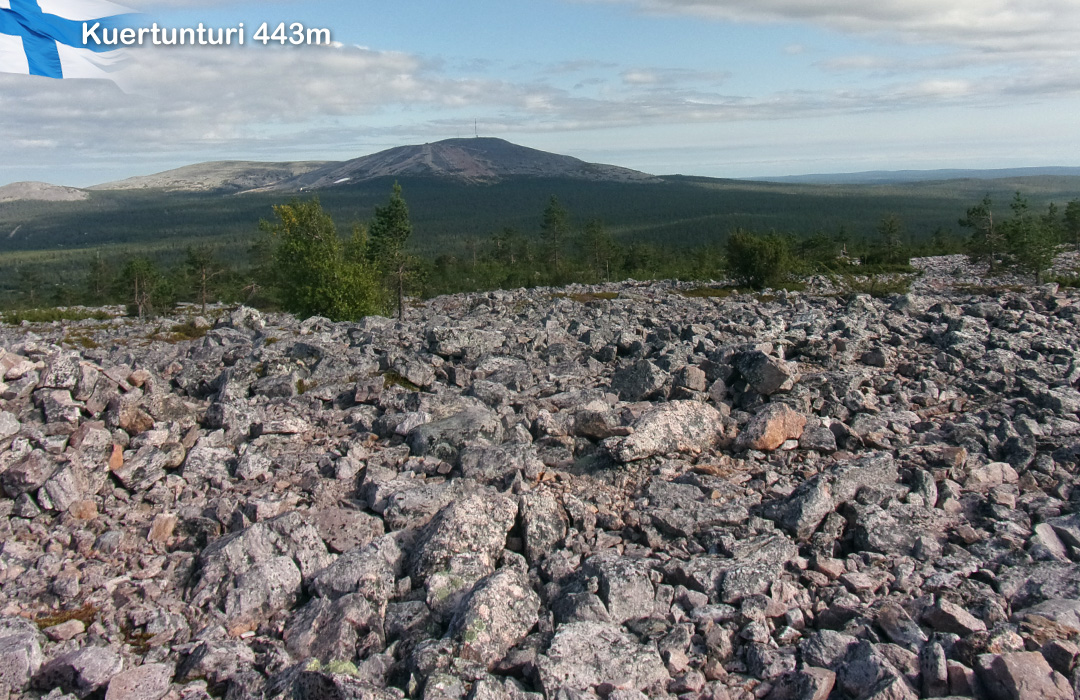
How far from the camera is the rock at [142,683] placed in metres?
6.13

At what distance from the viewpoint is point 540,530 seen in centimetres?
838

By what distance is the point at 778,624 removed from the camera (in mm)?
6910

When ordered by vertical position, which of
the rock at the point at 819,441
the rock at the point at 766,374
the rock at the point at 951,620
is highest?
the rock at the point at 766,374

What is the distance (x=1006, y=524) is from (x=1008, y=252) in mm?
50441

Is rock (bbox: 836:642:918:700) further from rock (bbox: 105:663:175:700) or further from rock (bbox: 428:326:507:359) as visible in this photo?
rock (bbox: 428:326:507:359)

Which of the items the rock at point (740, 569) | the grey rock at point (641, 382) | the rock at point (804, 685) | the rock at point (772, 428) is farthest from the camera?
the grey rock at point (641, 382)

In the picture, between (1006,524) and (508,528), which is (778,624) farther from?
(1006,524)

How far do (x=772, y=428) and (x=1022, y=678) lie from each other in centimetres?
515

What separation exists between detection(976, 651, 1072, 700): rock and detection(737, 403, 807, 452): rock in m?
4.78

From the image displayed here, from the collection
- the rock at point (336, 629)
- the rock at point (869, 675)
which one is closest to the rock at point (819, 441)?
the rock at point (869, 675)

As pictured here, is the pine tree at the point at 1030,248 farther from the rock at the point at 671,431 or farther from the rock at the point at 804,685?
the rock at the point at 804,685

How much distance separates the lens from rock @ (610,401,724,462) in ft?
33.6

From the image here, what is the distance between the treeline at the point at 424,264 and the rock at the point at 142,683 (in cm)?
2788

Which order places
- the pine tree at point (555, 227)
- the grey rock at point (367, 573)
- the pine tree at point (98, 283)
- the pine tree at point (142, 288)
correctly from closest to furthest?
the grey rock at point (367, 573), the pine tree at point (142, 288), the pine tree at point (98, 283), the pine tree at point (555, 227)
